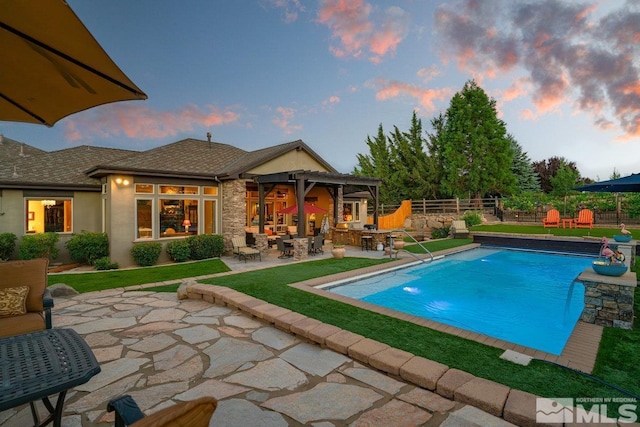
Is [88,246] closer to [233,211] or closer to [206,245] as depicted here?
[206,245]

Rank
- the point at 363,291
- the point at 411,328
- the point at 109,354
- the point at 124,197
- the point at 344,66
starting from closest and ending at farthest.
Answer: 1. the point at 109,354
2. the point at 411,328
3. the point at 363,291
4. the point at 124,197
5. the point at 344,66

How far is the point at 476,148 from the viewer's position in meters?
27.5

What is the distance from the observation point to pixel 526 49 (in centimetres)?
1627

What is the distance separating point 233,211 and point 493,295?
10242 mm

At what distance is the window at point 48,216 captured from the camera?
1173cm

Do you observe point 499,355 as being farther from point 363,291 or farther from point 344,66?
point 344,66

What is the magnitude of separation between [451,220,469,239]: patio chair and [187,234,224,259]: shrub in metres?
13.1

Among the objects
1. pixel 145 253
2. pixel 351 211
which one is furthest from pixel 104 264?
pixel 351 211

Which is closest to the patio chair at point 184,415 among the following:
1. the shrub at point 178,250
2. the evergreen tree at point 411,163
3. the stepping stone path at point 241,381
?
the stepping stone path at point 241,381

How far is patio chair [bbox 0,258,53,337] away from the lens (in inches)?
144

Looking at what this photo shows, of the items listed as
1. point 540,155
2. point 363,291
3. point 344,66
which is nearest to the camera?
point 363,291

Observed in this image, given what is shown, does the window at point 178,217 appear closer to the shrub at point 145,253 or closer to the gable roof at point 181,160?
the shrub at point 145,253

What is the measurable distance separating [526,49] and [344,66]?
9.63 meters

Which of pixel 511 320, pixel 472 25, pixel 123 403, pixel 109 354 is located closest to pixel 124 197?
pixel 109 354
